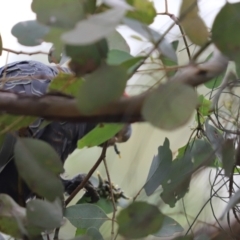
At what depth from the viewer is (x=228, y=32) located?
280 millimetres

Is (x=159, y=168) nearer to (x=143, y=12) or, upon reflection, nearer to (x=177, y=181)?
(x=177, y=181)

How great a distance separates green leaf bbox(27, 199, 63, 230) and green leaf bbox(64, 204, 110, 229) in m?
0.19

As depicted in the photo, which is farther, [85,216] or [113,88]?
[85,216]

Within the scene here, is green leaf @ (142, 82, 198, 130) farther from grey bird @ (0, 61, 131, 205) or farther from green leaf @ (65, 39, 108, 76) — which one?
grey bird @ (0, 61, 131, 205)

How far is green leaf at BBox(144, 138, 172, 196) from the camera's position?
0.40 m

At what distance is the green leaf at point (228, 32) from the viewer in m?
0.28

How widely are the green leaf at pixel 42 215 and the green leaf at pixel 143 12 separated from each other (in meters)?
0.16

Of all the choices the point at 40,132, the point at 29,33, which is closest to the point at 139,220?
the point at 29,33

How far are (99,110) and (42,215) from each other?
10 centimetres

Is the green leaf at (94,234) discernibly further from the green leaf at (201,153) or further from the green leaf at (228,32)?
the green leaf at (228,32)

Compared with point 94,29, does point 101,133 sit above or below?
below

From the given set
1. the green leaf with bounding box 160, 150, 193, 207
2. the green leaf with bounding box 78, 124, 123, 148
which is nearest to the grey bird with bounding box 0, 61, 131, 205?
the green leaf with bounding box 78, 124, 123, 148

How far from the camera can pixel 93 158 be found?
0.75 metres

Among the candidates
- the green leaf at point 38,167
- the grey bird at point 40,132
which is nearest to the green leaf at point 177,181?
the green leaf at point 38,167
